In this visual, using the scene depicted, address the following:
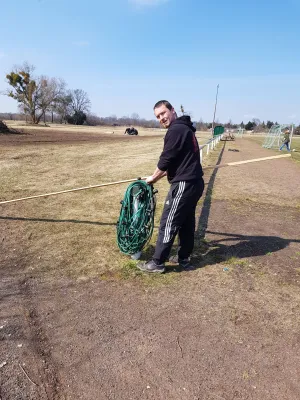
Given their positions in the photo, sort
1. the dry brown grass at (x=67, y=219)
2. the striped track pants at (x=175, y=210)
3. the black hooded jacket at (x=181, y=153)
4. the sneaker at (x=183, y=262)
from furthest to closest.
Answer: the dry brown grass at (x=67, y=219) → the sneaker at (x=183, y=262) → the striped track pants at (x=175, y=210) → the black hooded jacket at (x=181, y=153)

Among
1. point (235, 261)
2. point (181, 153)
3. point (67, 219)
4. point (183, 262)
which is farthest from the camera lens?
point (67, 219)

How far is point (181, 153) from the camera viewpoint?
11.7 ft

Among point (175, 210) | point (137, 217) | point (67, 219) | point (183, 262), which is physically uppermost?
point (175, 210)

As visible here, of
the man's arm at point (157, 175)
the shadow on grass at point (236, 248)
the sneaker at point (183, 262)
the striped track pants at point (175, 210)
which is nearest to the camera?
the striped track pants at point (175, 210)

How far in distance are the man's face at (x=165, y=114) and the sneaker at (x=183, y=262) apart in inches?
67.6

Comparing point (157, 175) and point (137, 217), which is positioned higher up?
point (157, 175)

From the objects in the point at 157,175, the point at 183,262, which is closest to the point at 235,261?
the point at 183,262

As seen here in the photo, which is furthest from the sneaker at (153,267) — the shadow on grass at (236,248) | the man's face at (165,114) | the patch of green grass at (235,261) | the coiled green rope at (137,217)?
the man's face at (165,114)

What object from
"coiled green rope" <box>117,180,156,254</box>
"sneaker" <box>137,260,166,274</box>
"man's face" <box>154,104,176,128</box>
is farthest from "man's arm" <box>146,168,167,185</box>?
"sneaker" <box>137,260,166,274</box>

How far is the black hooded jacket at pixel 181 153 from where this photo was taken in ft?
11.5

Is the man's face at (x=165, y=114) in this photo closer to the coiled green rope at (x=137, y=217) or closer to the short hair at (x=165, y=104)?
the short hair at (x=165, y=104)

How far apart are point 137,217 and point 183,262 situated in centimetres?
83

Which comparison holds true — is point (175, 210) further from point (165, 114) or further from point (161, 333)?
point (161, 333)

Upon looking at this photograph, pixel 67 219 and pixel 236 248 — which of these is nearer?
pixel 236 248
